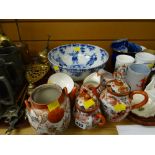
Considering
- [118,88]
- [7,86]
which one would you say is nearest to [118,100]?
[118,88]

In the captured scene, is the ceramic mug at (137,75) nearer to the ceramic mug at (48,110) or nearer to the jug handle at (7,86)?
the ceramic mug at (48,110)

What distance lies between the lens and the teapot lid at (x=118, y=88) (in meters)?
0.56

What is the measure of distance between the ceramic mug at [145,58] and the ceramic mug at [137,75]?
3 cm

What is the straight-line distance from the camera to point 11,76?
65 cm

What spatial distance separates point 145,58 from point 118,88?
0.79ft

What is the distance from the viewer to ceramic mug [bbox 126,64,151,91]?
25.3 inches

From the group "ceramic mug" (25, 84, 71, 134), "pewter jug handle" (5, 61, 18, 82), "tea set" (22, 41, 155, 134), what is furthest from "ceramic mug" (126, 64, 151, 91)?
"pewter jug handle" (5, 61, 18, 82)

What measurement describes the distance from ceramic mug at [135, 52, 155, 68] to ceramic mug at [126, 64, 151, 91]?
0.08 feet

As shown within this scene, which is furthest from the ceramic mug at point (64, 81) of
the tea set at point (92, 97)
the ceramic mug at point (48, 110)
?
the ceramic mug at point (48, 110)

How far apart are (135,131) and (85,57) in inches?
14.8

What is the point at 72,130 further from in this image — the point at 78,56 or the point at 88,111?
the point at 78,56

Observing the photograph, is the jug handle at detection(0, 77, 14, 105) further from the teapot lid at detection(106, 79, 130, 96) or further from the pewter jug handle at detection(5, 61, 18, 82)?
the teapot lid at detection(106, 79, 130, 96)

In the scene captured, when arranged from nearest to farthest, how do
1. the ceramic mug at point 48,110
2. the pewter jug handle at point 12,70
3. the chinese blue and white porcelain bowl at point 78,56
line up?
the ceramic mug at point 48,110 < the pewter jug handle at point 12,70 < the chinese blue and white porcelain bowl at point 78,56
